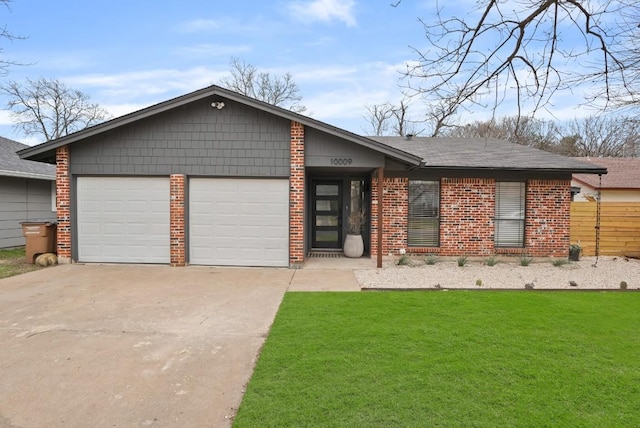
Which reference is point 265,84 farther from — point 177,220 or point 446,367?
point 446,367

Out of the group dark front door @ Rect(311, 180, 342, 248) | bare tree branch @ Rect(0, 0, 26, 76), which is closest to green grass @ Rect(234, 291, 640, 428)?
dark front door @ Rect(311, 180, 342, 248)

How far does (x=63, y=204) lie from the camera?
30.2 ft

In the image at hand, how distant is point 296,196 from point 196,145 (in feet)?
8.77

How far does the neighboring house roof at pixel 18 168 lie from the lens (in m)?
11.8

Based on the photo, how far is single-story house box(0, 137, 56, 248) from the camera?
1205cm

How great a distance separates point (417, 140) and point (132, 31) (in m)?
9.43

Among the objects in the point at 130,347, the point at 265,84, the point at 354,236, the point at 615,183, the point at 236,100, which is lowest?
the point at 130,347

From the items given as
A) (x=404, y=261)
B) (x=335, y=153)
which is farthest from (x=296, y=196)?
(x=404, y=261)

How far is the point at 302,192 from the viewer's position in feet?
29.5

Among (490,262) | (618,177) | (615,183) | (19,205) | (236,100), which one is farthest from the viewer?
(618,177)

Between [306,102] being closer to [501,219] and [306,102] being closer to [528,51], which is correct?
[501,219]

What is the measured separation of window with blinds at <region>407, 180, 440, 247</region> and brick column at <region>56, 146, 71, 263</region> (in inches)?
341

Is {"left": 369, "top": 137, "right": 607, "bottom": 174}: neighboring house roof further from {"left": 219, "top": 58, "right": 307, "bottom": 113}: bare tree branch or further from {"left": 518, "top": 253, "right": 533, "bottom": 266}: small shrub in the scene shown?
{"left": 219, "top": 58, "right": 307, "bottom": 113}: bare tree branch

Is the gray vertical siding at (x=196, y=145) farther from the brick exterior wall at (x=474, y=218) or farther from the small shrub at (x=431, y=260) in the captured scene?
the small shrub at (x=431, y=260)
